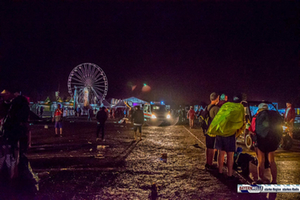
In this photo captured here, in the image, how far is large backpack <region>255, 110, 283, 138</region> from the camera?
4.14 metres

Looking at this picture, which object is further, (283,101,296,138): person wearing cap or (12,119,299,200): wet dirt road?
(283,101,296,138): person wearing cap

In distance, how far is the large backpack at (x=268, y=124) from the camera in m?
4.14

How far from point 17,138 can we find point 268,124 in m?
5.02

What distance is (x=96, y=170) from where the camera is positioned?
536cm

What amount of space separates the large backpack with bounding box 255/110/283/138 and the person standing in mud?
4.60 meters

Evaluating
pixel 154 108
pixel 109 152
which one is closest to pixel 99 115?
pixel 109 152

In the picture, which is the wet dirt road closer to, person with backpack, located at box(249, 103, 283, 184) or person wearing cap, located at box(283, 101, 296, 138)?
person with backpack, located at box(249, 103, 283, 184)

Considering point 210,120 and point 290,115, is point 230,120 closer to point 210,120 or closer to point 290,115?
point 210,120

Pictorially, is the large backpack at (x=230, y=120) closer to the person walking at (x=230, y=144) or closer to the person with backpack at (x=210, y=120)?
the person walking at (x=230, y=144)

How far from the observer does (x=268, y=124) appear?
13.6 ft

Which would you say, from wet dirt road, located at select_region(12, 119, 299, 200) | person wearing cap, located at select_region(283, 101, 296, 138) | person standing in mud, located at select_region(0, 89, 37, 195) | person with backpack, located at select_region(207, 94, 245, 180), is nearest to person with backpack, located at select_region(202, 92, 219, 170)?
wet dirt road, located at select_region(12, 119, 299, 200)

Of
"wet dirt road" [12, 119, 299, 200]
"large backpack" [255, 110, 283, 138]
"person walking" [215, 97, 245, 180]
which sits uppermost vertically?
"large backpack" [255, 110, 283, 138]

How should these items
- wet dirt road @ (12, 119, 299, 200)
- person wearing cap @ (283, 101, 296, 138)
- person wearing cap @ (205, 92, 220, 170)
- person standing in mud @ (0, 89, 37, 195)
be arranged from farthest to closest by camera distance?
1. person wearing cap @ (283, 101, 296, 138)
2. person wearing cap @ (205, 92, 220, 170)
3. person standing in mud @ (0, 89, 37, 195)
4. wet dirt road @ (12, 119, 299, 200)

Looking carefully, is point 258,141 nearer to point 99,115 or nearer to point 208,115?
point 208,115
